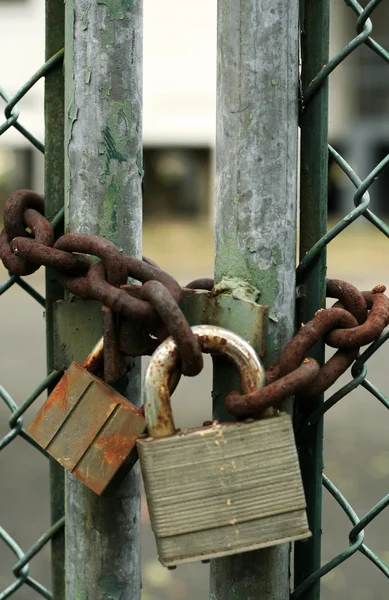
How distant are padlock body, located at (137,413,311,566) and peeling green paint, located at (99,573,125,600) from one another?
144 mm

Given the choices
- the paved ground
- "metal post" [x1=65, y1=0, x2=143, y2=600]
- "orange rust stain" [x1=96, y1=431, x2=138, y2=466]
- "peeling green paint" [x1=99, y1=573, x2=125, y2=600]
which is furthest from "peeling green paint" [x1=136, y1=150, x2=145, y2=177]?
the paved ground

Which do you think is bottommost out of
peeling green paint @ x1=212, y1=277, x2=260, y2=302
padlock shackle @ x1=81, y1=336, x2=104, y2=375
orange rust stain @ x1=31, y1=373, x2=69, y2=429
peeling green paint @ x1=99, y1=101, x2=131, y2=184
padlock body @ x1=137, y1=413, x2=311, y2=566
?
padlock body @ x1=137, y1=413, x2=311, y2=566

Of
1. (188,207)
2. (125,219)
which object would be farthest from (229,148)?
(188,207)

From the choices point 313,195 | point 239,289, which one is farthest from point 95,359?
point 313,195

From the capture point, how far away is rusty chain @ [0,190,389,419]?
670 mm

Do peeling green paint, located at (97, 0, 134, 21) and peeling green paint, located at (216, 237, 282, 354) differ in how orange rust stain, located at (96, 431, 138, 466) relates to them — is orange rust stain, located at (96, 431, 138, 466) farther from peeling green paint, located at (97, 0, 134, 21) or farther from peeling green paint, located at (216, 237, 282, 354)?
peeling green paint, located at (97, 0, 134, 21)

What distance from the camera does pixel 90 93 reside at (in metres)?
0.72

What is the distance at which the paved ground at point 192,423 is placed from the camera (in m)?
2.50

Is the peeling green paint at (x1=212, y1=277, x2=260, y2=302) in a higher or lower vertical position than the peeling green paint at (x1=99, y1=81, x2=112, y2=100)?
lower

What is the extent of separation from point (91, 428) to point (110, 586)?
6.9 inches

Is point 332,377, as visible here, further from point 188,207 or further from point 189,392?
point 188,207

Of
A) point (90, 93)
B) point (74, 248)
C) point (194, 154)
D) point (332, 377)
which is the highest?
point (90, 93)

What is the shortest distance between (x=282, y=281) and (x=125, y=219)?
157mm

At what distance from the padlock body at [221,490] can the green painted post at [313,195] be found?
0.42ft
